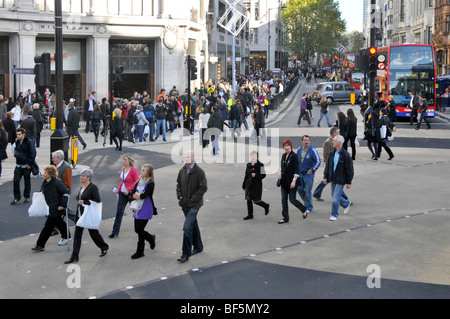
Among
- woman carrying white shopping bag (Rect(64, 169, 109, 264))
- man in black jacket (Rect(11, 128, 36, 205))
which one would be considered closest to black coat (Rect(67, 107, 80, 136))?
man in black jacket (Rect(11, 128, 36, 205))

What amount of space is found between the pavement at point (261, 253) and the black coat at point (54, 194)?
69 cm

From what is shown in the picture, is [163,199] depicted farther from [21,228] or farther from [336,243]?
[336,243]

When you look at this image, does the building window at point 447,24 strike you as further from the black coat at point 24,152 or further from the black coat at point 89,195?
the black coat at point 89,195

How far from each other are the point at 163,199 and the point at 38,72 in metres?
4.65

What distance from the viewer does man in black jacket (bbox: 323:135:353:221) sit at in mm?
12617

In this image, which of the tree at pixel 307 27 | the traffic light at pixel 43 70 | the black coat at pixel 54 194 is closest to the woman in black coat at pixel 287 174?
the black coat at pixel 54 194

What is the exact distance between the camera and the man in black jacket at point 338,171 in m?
12.6

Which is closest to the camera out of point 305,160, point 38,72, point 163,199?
point 305,160

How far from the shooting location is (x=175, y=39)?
4178cm

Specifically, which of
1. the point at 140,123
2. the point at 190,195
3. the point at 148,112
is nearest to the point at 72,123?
the point at 140,123

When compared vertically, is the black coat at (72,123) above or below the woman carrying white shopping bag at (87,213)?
above

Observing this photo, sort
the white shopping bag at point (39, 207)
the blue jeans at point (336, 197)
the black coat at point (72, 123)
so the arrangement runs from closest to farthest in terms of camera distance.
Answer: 1. the white shopping bag at point (39, 207)
2. the blue jeans at point (336, 197)
3. the black coat at point (72, 123)
